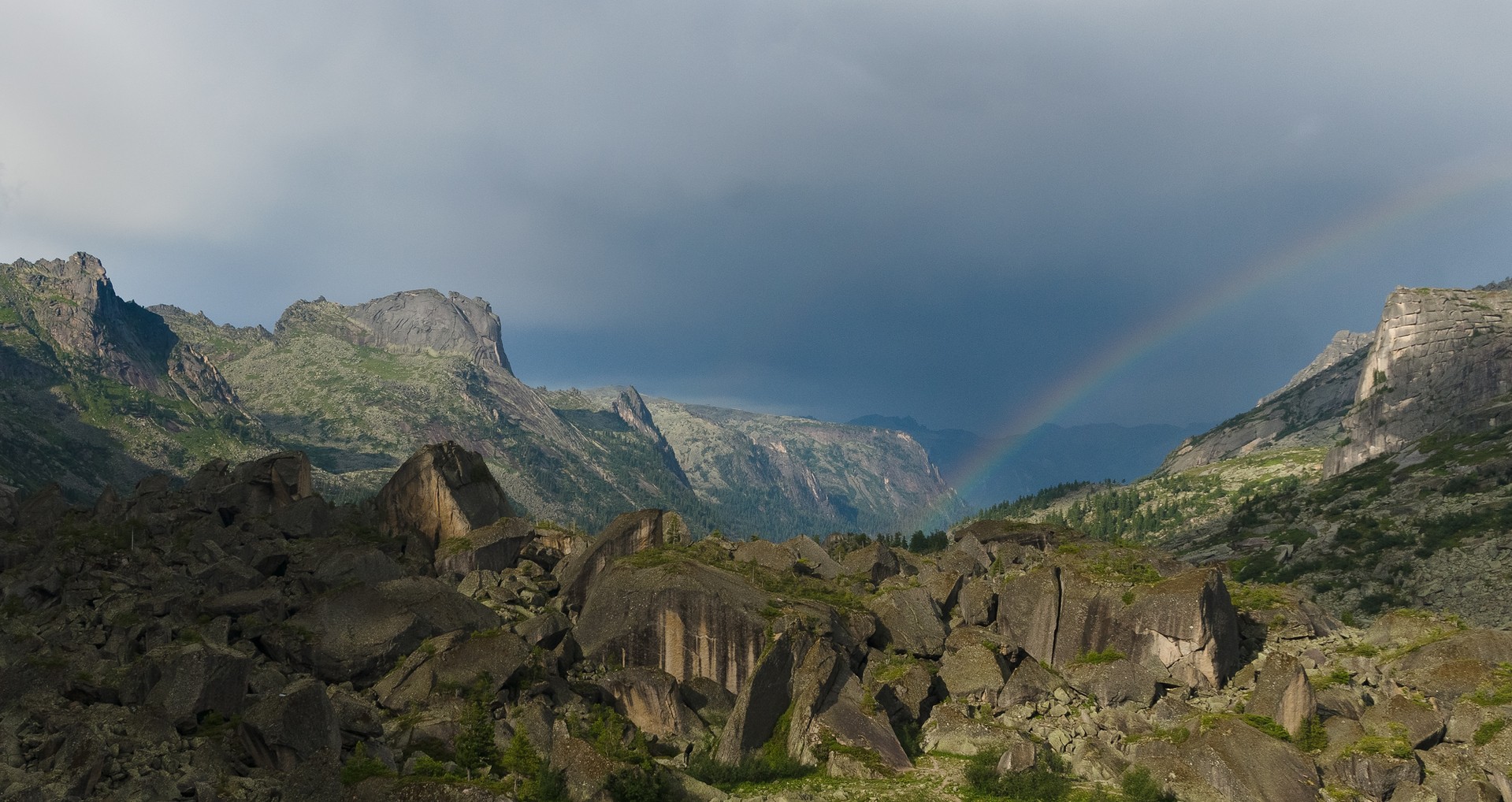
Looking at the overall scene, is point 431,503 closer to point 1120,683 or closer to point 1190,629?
point 1120,683

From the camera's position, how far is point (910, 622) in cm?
7725

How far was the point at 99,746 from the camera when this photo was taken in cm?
3722

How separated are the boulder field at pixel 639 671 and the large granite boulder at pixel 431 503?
507 cm

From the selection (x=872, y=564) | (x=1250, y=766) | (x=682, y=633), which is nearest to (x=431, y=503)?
(x=682, y=633)

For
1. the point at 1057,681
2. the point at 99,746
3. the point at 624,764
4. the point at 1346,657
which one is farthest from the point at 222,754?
the point at 1346,657

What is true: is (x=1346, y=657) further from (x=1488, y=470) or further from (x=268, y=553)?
(x=1488, y=470)

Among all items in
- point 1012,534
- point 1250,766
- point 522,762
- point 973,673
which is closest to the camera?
point 522,762

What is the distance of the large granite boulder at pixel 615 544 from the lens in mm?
82750

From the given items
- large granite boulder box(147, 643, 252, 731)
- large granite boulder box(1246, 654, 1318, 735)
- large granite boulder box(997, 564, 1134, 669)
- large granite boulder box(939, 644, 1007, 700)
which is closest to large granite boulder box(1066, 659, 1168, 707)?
large granite boulder box(997, 564, 1134, 669)

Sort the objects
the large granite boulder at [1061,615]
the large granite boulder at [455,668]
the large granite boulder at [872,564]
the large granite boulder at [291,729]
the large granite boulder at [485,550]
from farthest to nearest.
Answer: the large granite boulder at [872,564] < the large granite boulder at [485,550] < the large granite boulder at [1061,615] < the large granite boulder at [455,668] < the large granite boulder at [291,729]

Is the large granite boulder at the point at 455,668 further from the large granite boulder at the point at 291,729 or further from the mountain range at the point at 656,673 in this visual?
the large granite boulder at the point at 291,729

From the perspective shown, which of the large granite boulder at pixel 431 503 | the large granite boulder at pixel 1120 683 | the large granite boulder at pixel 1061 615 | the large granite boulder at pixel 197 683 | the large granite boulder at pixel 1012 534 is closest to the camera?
the large granite boulder at pixel 197 683

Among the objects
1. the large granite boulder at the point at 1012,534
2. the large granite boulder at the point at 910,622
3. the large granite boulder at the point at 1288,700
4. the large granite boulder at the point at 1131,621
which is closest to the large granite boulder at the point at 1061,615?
the large granite boulder at the point at 1131,621

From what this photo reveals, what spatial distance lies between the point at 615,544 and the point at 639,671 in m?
25.5
